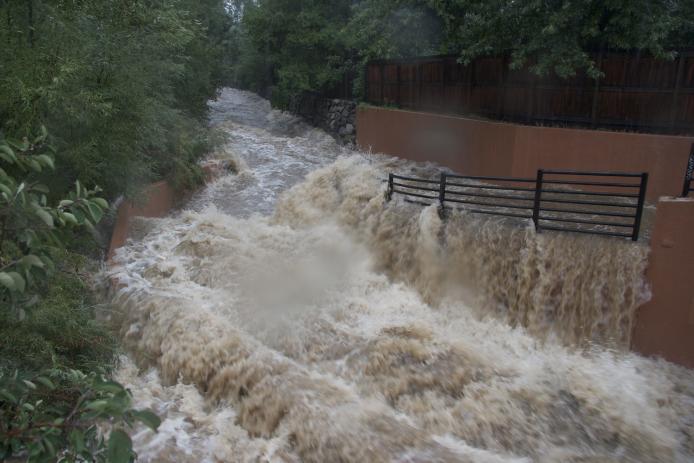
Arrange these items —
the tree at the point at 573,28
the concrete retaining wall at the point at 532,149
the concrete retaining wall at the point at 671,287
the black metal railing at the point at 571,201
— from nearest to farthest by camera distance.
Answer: the concrete retaining wall at the point at 671,287 < the black metal railing at the point at 571,201 < the concrete retaining wall at the point at 532,149 < the tree at the point at 573,28

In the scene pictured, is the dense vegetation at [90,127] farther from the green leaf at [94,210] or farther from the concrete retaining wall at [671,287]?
the concrete retaining wall at [671,287]

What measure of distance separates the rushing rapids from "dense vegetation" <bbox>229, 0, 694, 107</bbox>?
13.6 feet

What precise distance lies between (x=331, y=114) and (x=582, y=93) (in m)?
13.6

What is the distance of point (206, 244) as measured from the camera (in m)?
10.8

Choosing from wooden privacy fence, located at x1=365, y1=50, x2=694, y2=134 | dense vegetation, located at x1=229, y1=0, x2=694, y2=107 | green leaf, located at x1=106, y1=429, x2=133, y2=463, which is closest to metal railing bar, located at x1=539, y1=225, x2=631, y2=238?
wooden privacy fence, located at x1=365, y1=50, x2=694, y2=134

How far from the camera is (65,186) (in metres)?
8.16

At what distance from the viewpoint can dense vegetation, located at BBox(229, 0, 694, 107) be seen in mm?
10078

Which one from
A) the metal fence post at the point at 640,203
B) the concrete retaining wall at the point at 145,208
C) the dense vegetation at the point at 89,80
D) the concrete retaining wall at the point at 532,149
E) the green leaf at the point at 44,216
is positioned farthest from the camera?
the concrete retaining wall at the point at 145,208

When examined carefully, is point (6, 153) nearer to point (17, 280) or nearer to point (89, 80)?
point (17, 280)

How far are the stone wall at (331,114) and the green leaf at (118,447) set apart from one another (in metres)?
19.0

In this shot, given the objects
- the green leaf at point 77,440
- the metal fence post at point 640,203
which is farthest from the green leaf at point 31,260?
the metal fence post at point 640,203

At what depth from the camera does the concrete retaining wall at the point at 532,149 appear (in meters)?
9.56

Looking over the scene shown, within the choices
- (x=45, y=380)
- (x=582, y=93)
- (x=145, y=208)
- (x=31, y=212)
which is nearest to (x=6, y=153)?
(x=31, y=212)

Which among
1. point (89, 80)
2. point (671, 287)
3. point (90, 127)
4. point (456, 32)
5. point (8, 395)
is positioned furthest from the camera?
point (456, 32)
